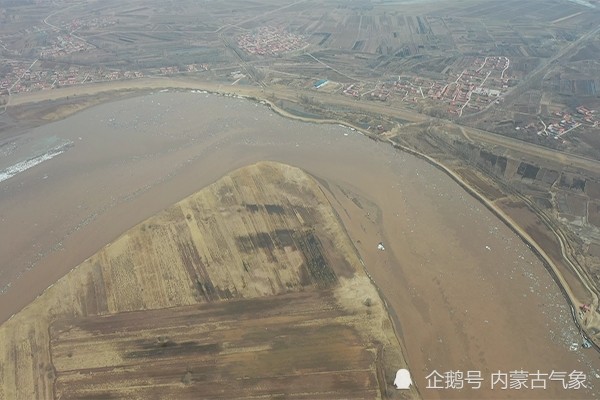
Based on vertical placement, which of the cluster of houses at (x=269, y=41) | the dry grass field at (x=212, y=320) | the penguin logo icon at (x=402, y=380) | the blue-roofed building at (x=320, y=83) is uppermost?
the cluster of houses at (x=269, y=41)

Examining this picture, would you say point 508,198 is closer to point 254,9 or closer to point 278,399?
point 278,399

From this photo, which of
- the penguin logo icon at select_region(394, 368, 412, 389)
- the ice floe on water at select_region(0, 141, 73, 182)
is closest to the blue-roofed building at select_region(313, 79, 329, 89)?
the ice floe on water at select_region(0, 141, 73, 182)

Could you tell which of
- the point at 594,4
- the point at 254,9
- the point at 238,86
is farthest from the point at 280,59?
the point at 594,4

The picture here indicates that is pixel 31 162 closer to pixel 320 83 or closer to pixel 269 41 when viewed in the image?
pixel 320 83

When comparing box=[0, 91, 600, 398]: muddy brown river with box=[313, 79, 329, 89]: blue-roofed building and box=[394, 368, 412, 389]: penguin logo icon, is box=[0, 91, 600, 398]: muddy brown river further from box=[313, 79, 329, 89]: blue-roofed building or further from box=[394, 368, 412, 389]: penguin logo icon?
box=[313, 79, 329, 89]: blue-roofed building

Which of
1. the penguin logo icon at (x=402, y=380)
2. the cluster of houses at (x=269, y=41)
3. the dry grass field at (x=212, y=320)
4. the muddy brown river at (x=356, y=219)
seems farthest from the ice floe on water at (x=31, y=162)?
the penguin logo icon at (x=402, y=380)

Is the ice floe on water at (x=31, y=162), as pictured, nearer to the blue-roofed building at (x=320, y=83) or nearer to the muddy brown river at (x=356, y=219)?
the muddy brown river at (x=356, y=219)

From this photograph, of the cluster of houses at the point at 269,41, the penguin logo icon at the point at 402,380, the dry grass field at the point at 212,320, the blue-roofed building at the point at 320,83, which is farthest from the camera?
the cluster of houses at the point at 269,41
